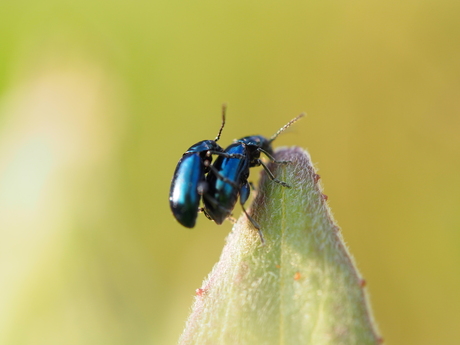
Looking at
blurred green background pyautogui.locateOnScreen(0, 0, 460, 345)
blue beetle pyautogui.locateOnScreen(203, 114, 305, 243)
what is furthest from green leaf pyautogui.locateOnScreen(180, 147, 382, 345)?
blurred green background pyautogui.locateOnScreen(0, 0, 460, 345)

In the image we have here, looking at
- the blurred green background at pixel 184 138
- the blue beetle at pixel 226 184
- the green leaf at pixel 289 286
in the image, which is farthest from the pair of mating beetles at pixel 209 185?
the blurred green background at pixel 184 138

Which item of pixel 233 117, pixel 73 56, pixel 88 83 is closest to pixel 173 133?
pixel 233 117

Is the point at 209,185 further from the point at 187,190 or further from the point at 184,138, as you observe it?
the point at 184,138

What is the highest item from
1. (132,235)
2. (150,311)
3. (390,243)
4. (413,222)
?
(413,222)

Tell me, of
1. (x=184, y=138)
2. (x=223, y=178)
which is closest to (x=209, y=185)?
(x=223, y=178)

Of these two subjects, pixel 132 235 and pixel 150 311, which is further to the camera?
pixel 132 235

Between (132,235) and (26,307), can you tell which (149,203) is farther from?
(26,307)

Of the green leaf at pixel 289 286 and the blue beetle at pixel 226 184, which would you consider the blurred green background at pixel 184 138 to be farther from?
the green leaf at pixel 289 286

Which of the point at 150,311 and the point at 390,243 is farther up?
the point at 390,243
